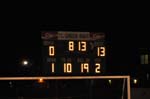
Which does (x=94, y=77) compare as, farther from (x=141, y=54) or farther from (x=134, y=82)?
(x=141, y=54)

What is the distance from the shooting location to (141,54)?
37.4m

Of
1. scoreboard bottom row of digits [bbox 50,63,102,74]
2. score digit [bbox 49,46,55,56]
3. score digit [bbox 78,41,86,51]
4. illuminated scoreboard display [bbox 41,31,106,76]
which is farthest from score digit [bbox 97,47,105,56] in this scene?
score digit [bbox 49,46,55,56]

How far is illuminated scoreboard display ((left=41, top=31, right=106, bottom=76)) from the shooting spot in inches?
546

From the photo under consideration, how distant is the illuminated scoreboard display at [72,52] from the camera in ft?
45.5

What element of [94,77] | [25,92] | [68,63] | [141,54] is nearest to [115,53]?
[141,54]

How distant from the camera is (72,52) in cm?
1402

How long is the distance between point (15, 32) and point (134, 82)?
12074mm

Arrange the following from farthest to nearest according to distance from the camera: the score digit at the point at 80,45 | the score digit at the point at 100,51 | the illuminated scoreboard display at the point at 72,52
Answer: the score digit at the point at 100,51
the score digit at the point at 80,45
the illuminated scoreboard display at the point at 72,52

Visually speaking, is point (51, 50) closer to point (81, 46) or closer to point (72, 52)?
point (72, 52)

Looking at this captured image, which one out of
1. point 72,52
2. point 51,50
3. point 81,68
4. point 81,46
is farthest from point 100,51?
point 51,50

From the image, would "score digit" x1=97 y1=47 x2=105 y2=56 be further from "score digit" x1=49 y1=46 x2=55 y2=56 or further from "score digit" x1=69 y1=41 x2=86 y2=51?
"score digit" x1=49 y1=46 x2=55 y2=56

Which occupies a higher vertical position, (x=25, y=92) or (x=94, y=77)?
(x=94, y=77)

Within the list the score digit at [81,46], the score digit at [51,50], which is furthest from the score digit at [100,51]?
the score digit at [51,50]

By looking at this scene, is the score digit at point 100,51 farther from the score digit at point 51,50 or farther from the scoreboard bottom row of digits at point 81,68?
the score digit at point 51,50
